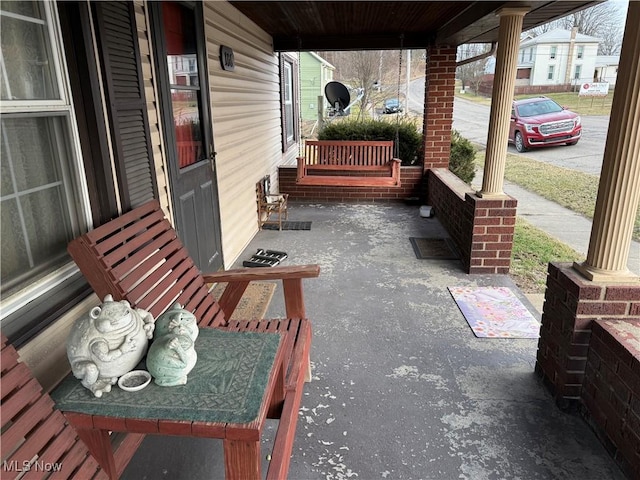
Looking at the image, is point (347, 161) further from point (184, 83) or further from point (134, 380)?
point (134, 380)

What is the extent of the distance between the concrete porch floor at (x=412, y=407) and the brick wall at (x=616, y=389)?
0.22ft

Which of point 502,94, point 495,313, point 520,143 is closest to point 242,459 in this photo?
point 495,313

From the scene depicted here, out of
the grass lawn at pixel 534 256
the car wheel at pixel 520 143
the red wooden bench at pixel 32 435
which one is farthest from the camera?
the car wheel at pixel 520 143

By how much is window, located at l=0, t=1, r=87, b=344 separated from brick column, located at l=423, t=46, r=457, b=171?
5.12 m

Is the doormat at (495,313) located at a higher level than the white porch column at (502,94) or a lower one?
lower

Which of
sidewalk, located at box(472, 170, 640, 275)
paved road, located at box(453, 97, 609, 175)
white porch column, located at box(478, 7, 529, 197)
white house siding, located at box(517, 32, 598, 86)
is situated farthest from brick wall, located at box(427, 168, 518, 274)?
white house siding, located at box(517, 32, 598, 86)

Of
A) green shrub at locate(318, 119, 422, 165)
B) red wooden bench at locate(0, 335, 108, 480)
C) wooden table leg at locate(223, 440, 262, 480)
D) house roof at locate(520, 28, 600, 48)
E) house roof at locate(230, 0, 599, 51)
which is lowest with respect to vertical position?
wooden table leg at locate(223, 440, 262, 480)

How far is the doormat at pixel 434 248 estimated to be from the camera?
165 inches

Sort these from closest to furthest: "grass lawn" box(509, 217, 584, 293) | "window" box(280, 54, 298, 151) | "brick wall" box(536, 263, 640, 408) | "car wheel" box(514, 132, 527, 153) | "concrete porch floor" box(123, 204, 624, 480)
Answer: "concrete porch floor" box(123, 204, 624, 480)
"brick wall" box(536, 263, 640, 408)
"grass lawn" box(509, 217, 584, 293)
"window" box(280, 54, 298, 151)
"car wheel" box(514, 132, 527, 153)

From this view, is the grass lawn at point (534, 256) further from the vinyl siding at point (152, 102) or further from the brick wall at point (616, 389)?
the vinyl siding at point (152, 102)

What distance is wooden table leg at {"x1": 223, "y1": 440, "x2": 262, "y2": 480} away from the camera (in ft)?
4.05

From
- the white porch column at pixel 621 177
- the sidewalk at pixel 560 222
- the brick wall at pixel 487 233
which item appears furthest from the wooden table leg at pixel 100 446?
the sidewalk at pixel 560 222

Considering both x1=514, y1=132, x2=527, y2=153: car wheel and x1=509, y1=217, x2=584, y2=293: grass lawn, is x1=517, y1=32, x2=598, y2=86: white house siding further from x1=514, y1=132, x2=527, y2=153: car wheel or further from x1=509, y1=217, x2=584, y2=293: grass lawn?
x1=509, y1=217, x2=584, y2=293: grass lawn

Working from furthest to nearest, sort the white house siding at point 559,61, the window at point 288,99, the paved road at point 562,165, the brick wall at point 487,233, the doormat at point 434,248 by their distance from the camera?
the white house siding at point 559,61 < the window at point 288,99 < the paved road at point 562,165 < the doormat at point 434,248 < the brick wall at point 487,233
